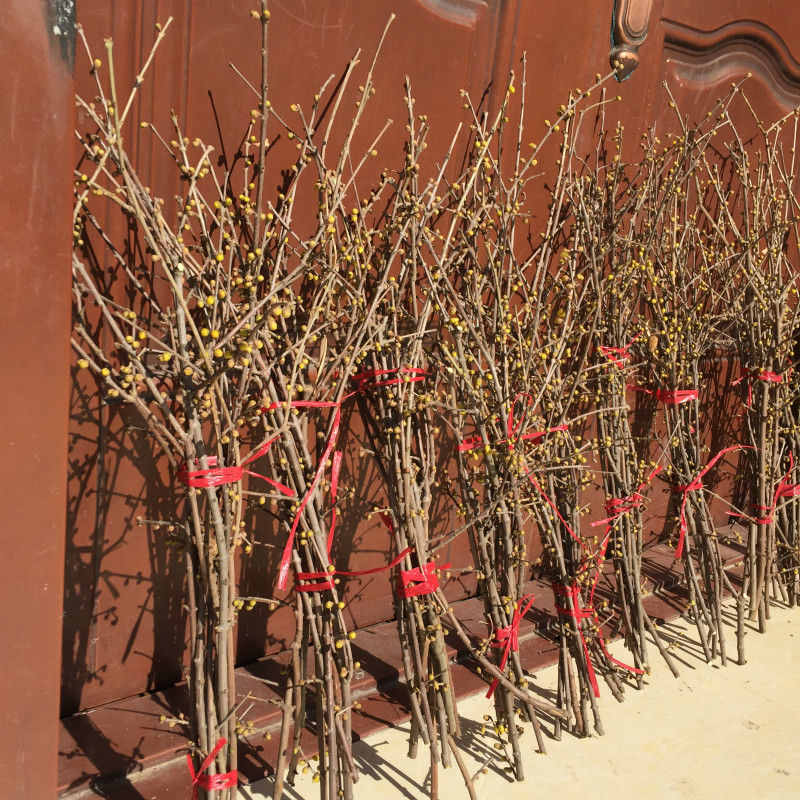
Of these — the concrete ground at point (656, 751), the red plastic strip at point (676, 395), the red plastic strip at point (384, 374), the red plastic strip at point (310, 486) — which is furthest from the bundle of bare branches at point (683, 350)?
the red plastic strip at point (310, 486)

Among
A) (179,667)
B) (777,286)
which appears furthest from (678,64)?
(179,667)

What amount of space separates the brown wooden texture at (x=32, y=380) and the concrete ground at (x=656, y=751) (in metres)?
0.95

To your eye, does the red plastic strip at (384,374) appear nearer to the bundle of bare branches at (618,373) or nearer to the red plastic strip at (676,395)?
the bundle of bare branches at (618,373)

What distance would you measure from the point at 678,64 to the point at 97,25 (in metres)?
2.73

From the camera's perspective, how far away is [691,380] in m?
3.67

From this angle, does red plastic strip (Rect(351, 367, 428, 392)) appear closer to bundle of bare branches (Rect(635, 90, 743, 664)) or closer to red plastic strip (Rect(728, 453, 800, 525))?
bundle of bare branches (Rect(635, 90, 743, 664))

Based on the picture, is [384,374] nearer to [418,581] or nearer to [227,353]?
[418,581]

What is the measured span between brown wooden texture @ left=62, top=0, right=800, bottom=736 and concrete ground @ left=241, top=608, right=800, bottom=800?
1.93 feet

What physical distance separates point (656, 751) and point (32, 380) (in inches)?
89.5

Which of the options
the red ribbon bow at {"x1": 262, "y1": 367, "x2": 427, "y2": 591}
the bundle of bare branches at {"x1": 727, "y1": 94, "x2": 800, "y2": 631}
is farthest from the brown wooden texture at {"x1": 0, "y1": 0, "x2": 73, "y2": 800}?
the bundle of bare branches at {"x1": 727, "y1": 94, "x2": 800, "y2": 631}

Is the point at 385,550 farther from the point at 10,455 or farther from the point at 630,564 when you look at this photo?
the point at 10,455

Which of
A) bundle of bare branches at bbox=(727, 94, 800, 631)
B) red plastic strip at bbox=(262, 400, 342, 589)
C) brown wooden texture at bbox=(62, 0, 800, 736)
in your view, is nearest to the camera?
red plastic strip at bbox=(262, 400, 342, 589)

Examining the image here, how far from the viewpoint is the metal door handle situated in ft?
12.2

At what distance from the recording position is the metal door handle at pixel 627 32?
3727mm
